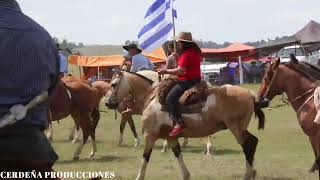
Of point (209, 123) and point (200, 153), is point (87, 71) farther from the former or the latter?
point (209, 123)

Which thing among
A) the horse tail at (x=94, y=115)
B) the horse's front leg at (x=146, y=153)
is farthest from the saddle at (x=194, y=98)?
the horse tail at (x=94, y=115)

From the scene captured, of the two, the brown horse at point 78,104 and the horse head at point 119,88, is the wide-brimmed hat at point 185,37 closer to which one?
the horse head at point 119,88

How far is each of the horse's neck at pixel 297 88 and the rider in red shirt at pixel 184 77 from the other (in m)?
1.66

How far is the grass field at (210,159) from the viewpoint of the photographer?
10.5 m

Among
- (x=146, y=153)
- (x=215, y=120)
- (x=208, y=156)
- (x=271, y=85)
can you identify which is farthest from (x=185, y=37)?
(x=208, y=156)

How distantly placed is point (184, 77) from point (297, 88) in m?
2.02

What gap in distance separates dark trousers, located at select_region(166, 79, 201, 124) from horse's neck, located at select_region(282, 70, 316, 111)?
172 centimetres

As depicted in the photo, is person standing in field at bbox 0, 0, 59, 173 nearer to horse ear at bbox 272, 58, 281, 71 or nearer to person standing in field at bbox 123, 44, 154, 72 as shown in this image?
horse ear at bbox 272, 58, 281, 71

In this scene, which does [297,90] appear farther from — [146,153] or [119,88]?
[119,88]

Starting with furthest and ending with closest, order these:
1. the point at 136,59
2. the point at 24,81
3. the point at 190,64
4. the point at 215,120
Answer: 1. the point at 136,59
2. the point at 215,120
3. the point at 190,64
4. the point at 24,81

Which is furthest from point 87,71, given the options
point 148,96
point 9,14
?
point 9,14

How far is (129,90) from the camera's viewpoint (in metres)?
11.0

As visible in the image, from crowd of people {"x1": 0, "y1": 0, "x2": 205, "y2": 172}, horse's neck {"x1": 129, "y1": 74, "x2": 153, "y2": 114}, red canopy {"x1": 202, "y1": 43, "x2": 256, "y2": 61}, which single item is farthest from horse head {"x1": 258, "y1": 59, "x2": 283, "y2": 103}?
red canopy {"x1": 202, "y1": 43, "x2": 256, "y2": 61}

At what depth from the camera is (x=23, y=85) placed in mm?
2764
